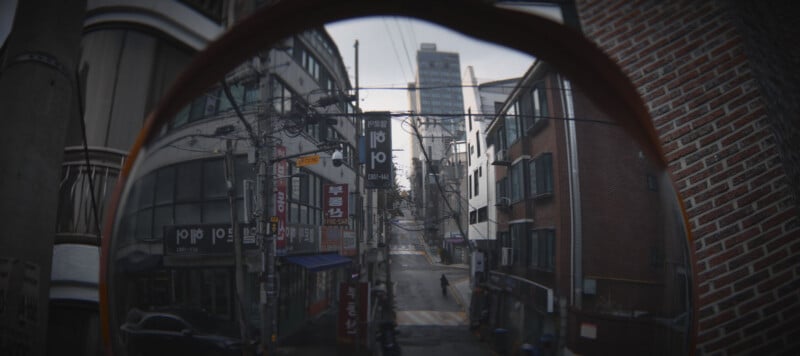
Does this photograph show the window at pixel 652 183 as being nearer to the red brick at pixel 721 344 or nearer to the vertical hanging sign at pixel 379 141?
the red brick at pixel 721 344

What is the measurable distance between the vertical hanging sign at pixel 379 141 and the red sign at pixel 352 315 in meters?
1.17

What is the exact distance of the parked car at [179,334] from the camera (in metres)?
1.43

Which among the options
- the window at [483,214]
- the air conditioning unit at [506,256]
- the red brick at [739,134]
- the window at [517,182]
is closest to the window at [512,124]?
the window at [517,182]

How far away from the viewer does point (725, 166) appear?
77.2 inches

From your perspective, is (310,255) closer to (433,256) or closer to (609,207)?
(433,256)

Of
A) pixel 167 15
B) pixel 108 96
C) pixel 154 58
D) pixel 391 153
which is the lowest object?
pixel 391 153

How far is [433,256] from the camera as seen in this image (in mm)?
2301

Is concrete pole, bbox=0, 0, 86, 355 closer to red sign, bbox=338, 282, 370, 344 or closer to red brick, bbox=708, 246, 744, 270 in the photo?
red sign, bbox=338, 282, 370, 344

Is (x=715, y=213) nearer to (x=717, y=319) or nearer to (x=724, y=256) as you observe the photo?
(x=724, y=256)

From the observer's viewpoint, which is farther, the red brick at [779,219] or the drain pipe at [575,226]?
the red brick at [779,219]

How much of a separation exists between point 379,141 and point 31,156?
7.00 feet

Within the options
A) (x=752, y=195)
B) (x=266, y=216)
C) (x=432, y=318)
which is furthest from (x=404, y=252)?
(x=752, y=195)

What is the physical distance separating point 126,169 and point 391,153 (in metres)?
1.81

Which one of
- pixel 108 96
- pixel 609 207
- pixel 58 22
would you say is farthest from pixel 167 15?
pixel 609 207
